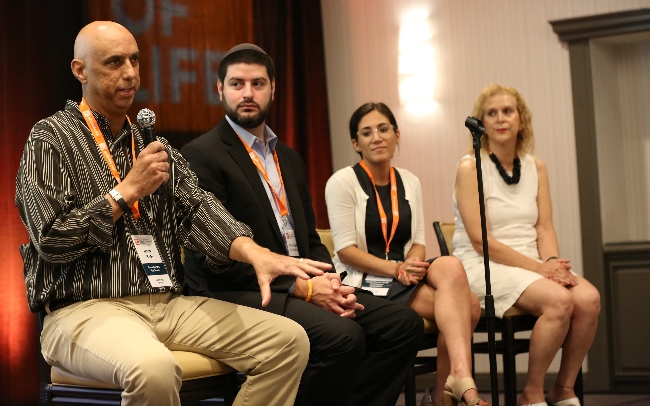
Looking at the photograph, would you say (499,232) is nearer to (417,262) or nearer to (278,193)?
(417,262)

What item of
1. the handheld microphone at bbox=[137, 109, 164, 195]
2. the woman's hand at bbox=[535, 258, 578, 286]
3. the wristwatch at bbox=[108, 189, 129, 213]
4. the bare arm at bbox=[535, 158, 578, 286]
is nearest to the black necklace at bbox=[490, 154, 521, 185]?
the bare arm at bbox=[535, 158, 578, 286]

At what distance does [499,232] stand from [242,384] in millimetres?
1925

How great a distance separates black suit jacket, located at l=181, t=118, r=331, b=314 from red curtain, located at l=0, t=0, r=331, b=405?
159 cm

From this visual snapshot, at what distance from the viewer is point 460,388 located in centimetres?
296

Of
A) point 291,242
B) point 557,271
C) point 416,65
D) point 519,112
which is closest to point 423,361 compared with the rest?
point 557,271

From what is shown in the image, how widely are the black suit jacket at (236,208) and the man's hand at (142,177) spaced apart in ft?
1.71

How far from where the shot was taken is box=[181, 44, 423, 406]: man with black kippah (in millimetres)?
2535

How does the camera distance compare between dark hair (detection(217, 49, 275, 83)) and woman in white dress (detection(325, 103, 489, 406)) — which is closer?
dark hair (detection(217, 49, 275, 83))

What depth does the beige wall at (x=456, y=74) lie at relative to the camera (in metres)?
5.11

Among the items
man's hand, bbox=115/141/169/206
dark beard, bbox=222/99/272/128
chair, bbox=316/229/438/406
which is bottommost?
chair, bbox=316/229/438/406

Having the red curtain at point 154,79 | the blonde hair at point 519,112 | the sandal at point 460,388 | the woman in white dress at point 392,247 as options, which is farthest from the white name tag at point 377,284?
the red curtain at point 154,79

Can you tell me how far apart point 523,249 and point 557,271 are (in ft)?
0.76

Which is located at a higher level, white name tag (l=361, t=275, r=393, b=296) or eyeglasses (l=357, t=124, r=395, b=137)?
eyeglasses (l=357, t=124, r=395, b=137)

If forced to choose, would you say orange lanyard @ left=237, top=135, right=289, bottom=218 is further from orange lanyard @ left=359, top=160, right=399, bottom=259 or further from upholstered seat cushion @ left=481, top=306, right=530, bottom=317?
upholstered seat cushion @ left=481, top=306, right=530, bottom=317
